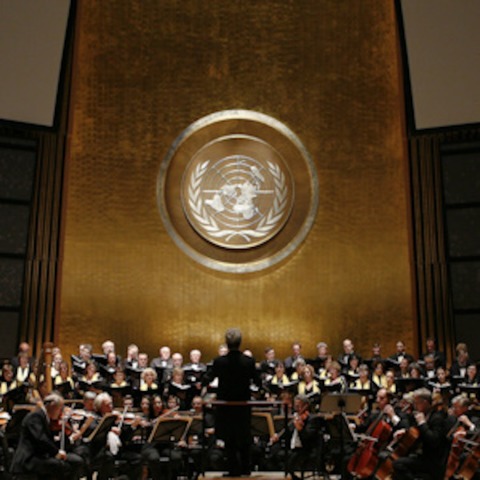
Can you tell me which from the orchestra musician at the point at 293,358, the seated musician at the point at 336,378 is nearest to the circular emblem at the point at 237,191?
the orchestra musician at the point at 293,358

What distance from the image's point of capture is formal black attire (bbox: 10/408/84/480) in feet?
19.1

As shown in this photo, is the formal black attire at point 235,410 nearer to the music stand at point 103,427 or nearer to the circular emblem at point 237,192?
the music stand at point 103,427

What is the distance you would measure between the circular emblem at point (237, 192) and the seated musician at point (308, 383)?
2.86 m

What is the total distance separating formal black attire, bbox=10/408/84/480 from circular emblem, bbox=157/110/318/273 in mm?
5937

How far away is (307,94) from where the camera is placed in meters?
11.8

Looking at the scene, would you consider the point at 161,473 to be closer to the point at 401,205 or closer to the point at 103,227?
the point at 103,227

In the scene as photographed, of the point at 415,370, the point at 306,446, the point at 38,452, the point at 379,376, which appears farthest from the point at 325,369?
the point at 38,452

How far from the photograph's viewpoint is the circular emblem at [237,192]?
11.7 metres

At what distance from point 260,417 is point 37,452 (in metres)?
2.38

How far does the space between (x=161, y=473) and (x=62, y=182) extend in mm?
5560

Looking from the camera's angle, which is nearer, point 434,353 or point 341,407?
point 341,407

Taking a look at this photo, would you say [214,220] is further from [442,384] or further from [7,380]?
[442,384]

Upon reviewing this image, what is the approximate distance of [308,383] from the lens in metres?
9.41

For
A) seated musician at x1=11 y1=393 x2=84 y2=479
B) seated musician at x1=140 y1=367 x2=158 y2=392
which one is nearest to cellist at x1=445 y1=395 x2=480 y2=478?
seated musician at x1=11 y1=393 x2=84 y2=479
